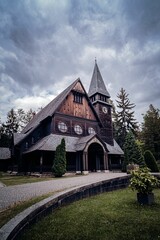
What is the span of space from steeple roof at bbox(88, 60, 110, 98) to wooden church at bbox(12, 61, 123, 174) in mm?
A: 5472

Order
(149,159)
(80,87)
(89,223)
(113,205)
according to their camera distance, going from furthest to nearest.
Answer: (80,87) < (149,159) < (113,205) < (89,223)

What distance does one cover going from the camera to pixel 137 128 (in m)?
47.0

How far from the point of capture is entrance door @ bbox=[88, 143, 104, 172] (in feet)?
77.4

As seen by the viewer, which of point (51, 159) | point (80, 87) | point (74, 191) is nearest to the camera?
point (74, 191)

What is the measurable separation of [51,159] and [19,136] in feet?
29.4

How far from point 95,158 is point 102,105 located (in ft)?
34.5

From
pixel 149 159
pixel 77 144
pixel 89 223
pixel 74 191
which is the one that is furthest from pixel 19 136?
pixel 89 223

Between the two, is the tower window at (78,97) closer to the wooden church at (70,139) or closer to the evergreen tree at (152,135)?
the wooden church at (70,139)

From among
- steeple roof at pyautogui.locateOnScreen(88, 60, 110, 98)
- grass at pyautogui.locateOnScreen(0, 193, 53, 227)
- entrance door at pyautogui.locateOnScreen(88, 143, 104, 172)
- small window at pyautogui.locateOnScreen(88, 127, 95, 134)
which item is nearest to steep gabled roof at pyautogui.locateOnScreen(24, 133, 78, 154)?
entrance door at pyautogui.locateOnScreen(88, 143, 104, 172)

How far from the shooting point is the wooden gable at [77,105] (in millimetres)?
24516

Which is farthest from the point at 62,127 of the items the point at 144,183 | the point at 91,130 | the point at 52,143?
the point at 144,183

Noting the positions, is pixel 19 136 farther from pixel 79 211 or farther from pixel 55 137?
pixel 79 211

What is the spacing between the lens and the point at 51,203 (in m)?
5.44

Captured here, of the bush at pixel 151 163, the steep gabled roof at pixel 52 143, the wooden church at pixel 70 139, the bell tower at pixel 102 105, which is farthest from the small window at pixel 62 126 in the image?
the bush at pixel 151 163
